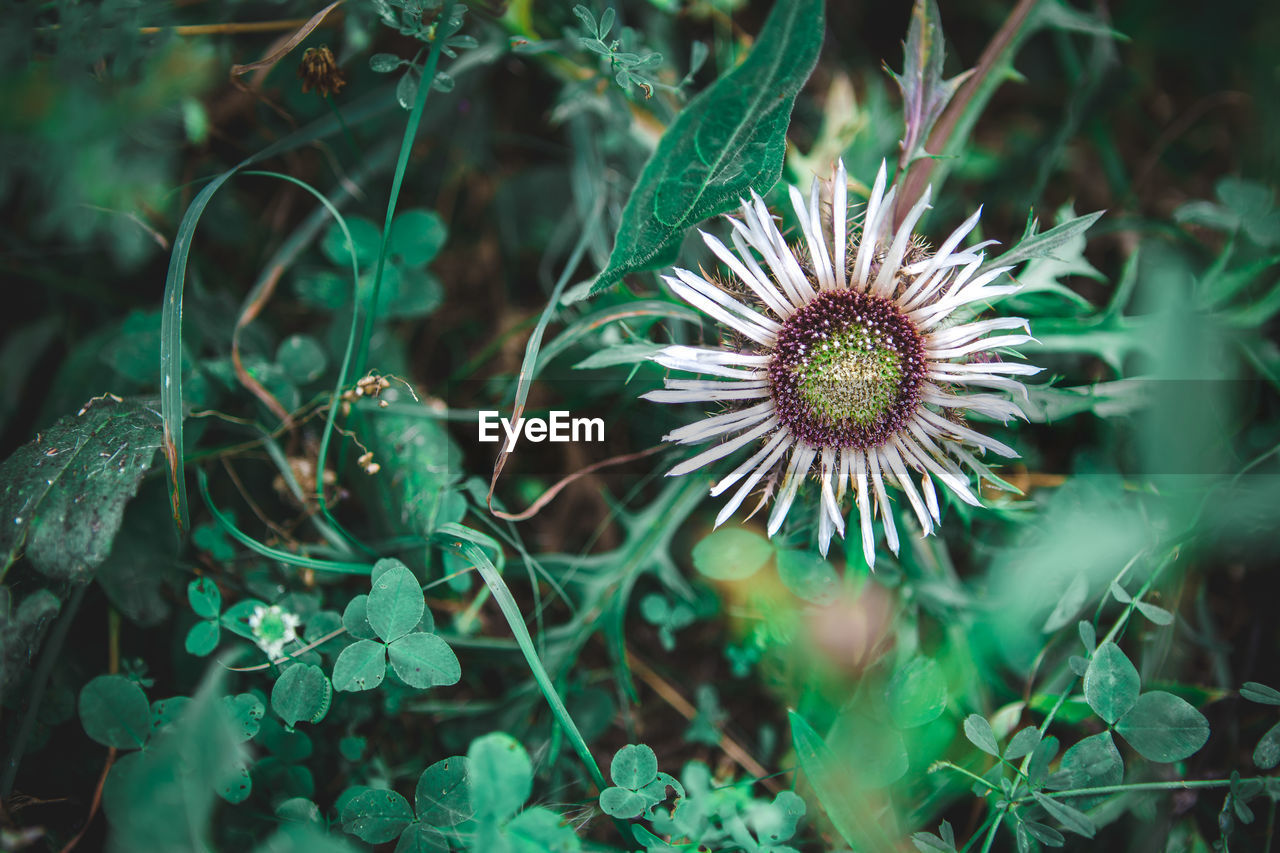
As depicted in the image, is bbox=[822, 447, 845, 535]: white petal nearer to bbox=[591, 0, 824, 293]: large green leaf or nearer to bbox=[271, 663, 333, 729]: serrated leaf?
bbox=[591, 0, 824, 293]: large green leaf

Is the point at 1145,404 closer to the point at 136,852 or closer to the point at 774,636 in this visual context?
the point at 774,636

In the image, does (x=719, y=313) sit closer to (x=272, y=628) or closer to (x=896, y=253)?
(x=896, y=253)

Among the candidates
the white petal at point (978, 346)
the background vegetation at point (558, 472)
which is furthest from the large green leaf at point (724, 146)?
the white petal at point (978, 346)

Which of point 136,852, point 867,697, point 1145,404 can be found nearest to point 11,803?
point 136,852

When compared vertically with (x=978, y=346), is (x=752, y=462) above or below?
below

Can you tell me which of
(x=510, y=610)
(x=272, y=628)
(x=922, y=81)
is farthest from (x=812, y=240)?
(x=272, y=628)

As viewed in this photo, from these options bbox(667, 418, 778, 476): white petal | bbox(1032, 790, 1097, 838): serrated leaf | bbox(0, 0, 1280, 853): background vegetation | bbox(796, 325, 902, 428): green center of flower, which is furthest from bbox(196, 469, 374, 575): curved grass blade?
bbox(1032, 790, 1097, 838): serrated leaf

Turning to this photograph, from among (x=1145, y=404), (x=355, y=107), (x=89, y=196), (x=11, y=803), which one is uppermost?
(x=355, y=107)
